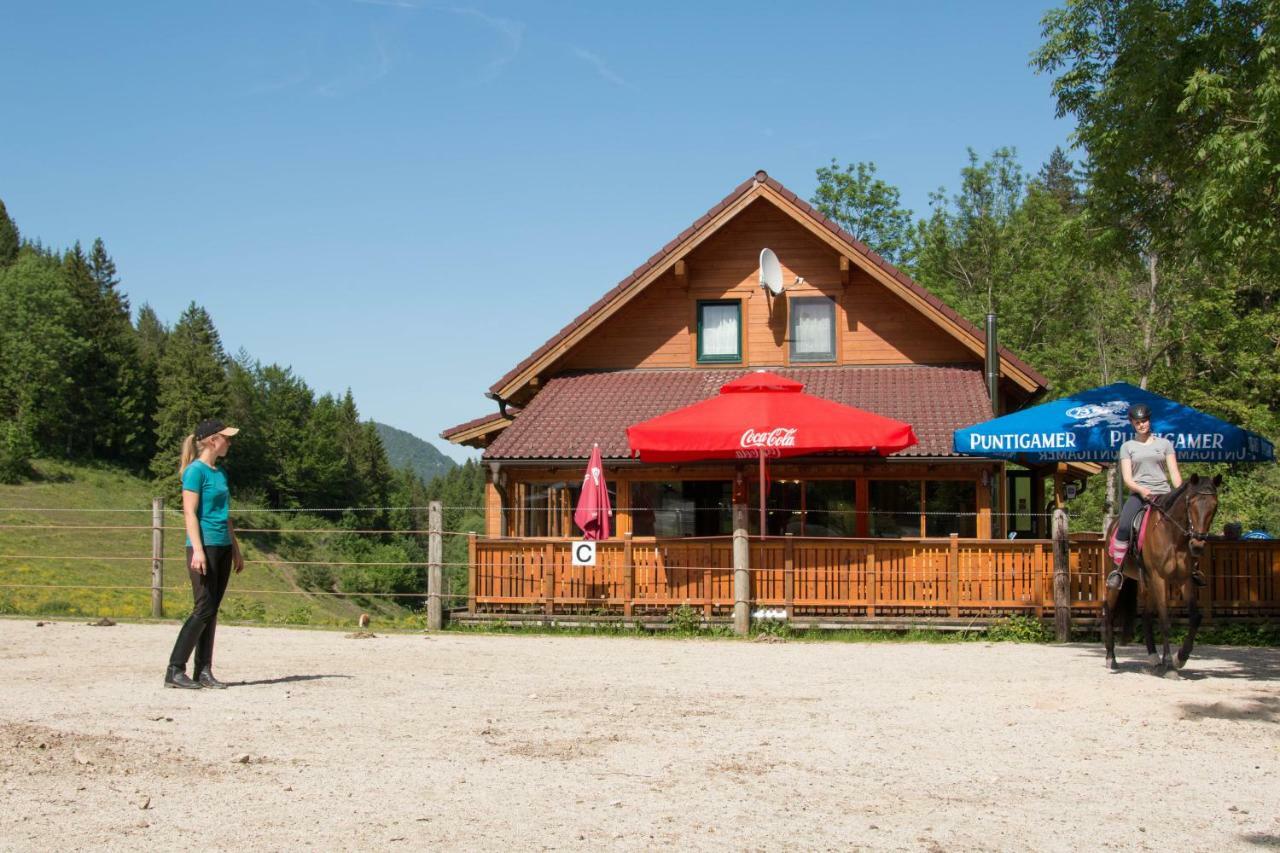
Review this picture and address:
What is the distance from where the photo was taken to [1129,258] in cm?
1529

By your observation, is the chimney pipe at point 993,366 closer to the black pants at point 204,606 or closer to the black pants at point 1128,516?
the black pants at point 1128,516

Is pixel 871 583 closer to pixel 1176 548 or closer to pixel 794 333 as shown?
pixel 1176 548

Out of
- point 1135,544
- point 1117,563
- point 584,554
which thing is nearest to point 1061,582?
point 1117,563

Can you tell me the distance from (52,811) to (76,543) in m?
57.7

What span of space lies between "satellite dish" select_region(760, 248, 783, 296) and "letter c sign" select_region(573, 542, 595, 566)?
6.60 m

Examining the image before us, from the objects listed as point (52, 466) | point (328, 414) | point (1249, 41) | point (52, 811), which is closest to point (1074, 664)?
point (1249, 41)

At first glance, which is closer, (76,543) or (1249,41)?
(1249,41)

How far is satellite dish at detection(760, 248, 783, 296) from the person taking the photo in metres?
22.0

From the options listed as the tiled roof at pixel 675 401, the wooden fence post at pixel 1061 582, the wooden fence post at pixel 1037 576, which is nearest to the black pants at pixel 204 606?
the tiled roof at pixel 675 401

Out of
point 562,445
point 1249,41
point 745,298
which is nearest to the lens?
point 1249,41

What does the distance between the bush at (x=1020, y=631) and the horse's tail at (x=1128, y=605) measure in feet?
6.48

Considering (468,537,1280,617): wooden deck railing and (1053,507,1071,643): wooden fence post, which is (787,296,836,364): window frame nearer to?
(468,537,1280,617): wooden deck railing

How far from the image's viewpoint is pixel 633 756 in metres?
8.02

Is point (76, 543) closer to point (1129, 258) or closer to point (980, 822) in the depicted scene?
point (1129, 258)
